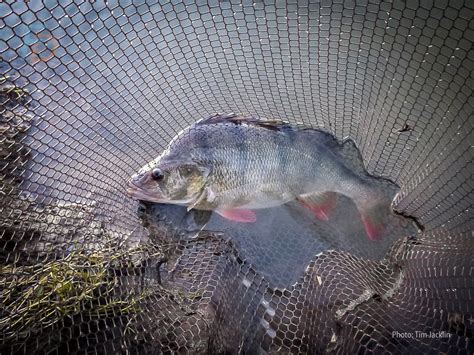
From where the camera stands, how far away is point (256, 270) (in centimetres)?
294

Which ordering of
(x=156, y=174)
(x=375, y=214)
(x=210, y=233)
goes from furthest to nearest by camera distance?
(x=375, y=214), (x=210, y=233), (x=156, y=174)

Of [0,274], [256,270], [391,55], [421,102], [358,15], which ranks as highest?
[358,15]

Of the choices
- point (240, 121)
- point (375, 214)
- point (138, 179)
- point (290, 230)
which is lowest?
point (290, 230)

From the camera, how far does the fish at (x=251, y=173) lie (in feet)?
9.80

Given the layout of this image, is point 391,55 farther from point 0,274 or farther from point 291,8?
point 0,274

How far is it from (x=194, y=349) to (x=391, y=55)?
143 inches

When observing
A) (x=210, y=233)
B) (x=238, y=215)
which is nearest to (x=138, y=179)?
(x=210, y=233)

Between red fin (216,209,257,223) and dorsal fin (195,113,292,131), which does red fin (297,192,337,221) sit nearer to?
red fin (216,209,257,223)

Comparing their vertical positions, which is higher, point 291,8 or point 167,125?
point 291,8

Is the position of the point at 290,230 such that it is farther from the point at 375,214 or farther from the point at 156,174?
the point at 156,174

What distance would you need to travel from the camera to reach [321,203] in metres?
3.33

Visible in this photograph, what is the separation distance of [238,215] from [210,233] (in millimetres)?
288

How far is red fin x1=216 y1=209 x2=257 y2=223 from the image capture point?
3168 millimetres

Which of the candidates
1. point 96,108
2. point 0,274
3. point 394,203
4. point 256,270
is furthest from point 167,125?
point 394,203
